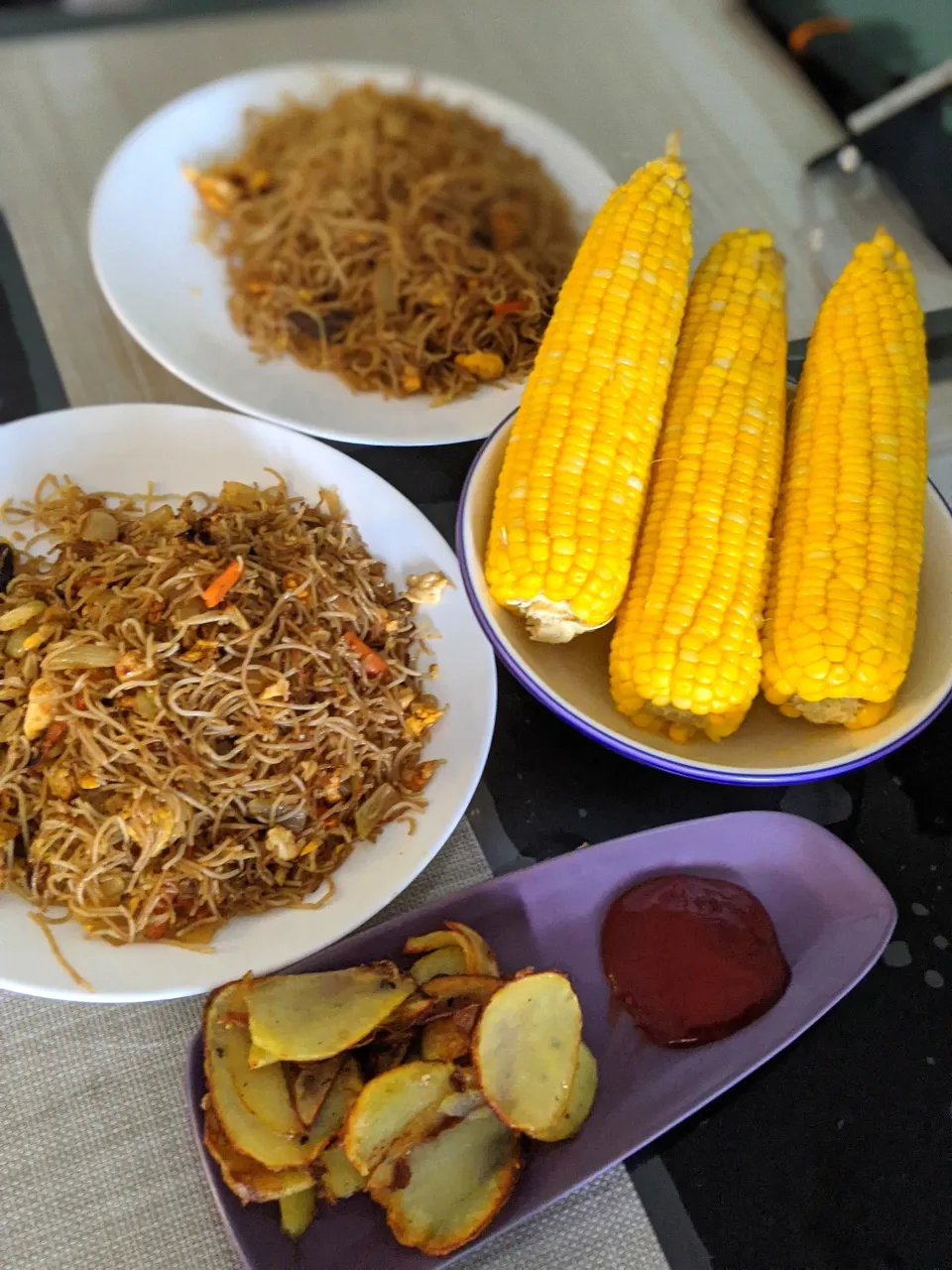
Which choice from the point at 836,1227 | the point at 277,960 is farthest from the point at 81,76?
the point at 836,1227

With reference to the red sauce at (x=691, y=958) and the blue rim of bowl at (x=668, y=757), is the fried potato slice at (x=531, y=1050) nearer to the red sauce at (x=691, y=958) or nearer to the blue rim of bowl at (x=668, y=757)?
the red sauce at (x=691, y=958)

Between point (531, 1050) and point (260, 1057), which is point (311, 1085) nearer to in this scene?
point (260, 1057)

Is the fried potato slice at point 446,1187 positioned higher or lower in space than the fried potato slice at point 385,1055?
lower

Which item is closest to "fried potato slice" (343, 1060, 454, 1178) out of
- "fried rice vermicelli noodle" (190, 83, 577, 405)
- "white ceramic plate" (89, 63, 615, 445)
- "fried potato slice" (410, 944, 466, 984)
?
"fried potato slice" (410, 944, 466, 984)

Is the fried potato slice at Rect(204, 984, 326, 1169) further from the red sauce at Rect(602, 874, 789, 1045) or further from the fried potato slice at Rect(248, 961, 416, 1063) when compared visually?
the red sauce at Rect(602, 874, 789, 1045)

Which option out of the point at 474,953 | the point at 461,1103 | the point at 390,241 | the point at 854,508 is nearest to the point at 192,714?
the point at 474,953

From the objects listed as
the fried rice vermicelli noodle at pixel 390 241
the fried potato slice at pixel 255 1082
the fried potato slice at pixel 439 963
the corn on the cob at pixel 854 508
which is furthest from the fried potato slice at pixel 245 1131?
the fried rice vermicelli noodle at pixel 390 241

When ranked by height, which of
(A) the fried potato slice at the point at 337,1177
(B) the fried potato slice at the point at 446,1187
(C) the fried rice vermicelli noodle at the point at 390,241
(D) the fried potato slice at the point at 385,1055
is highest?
(C) the fried rice vermicelli noodle at the point at 390,241
